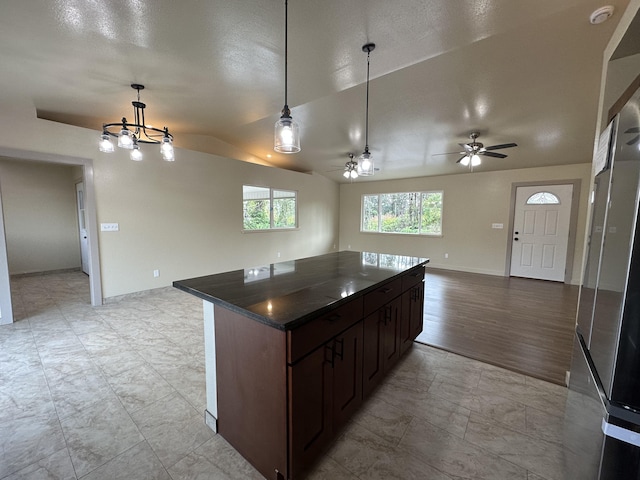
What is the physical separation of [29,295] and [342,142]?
592 cm

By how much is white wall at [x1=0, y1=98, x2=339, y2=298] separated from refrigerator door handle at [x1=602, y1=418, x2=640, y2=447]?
5106mm

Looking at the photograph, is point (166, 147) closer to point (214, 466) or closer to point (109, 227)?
point (109, 227)

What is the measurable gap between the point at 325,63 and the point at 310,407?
107 inches

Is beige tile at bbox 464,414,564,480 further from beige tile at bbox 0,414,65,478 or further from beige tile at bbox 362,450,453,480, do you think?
beige tile at bbox 0,414,65,478

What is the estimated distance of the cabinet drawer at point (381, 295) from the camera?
172 cm

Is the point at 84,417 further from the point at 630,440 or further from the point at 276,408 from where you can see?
the point at 630,440

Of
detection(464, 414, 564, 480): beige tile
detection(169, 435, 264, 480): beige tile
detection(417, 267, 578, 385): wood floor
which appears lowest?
detection(169, 435, 264, 480): beige tile

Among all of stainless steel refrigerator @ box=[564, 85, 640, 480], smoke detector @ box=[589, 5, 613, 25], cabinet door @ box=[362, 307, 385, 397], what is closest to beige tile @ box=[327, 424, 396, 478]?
cabinet door @ box=[362, 307, 385, 397]

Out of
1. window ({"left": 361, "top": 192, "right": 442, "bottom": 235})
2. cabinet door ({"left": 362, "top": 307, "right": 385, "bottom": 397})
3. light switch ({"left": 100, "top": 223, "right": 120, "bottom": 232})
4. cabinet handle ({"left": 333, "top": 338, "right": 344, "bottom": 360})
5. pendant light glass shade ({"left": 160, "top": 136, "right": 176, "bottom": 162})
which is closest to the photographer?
cabinet handle ({"left": 333, "top": 338, "right": 344, "bottom": 360})

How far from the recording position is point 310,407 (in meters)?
1.28

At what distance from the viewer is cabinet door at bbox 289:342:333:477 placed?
1.18m

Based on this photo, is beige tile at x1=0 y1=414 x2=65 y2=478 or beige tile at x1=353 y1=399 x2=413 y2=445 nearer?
beige tile at x1=0 y1=414 x2=65 y2=478

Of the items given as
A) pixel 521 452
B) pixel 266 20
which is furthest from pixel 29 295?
pixel 521 452

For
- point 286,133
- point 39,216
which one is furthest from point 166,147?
point 39,216
